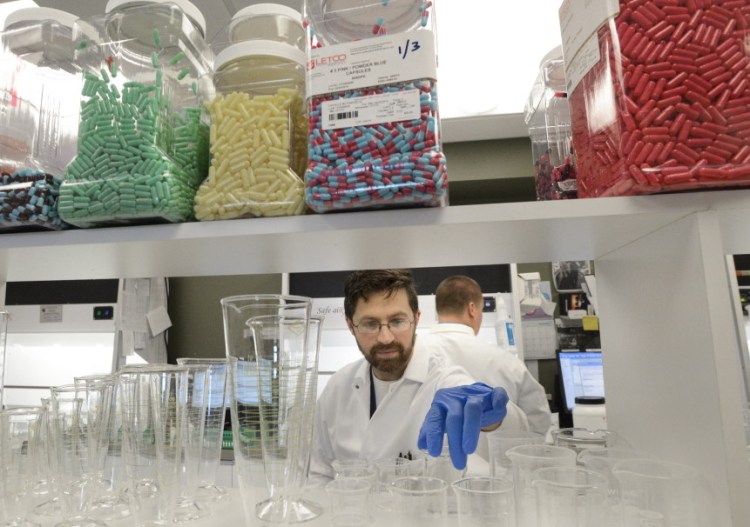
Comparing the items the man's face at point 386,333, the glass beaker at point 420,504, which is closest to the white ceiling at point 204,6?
the man's face at point 386,333

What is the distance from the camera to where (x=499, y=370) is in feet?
8.66

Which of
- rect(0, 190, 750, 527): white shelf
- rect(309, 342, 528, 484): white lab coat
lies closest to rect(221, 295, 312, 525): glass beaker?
rect(0, 190, 750, 527): white shelf

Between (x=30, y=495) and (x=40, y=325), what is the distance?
10.9 feet

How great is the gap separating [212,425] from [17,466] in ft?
0.89

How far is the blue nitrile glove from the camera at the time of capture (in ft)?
2.86

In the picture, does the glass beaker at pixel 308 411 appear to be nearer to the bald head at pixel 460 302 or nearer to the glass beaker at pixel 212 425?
the glass beaker at pixel 212 425

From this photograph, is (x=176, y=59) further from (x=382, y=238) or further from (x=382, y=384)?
(x=382, y=384)

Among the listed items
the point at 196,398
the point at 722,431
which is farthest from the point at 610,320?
the point at 196,398

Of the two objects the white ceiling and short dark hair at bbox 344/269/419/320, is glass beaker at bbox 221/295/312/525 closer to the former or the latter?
short dark hair at bbox 344/269/419/320

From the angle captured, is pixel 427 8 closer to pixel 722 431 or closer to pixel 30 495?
pixel 722 431

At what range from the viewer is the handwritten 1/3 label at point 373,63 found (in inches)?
28.0

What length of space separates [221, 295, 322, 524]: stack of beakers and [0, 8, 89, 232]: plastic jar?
47cm

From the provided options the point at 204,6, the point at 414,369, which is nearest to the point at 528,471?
the point at 414,369

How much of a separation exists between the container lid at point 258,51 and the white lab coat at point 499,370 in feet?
6.28
